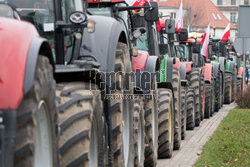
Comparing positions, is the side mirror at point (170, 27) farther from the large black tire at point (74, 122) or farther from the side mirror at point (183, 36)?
the large black tire at point (74, 122)

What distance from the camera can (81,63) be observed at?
559 centimetres

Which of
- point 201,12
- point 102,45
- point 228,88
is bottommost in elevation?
point 201,12

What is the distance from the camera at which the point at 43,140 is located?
13.5ft

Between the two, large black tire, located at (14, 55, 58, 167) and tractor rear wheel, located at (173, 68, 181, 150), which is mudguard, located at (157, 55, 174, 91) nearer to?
tractor rear wheel, located at (173, 68, 181, 150)

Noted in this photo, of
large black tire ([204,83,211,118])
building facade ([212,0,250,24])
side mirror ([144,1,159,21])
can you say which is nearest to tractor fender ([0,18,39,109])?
side mirror ([144,1,159,21])

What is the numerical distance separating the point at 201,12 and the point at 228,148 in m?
82.6

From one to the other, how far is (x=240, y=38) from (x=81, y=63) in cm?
1600

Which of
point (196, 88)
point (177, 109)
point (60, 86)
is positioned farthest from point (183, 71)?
point (60, 86)

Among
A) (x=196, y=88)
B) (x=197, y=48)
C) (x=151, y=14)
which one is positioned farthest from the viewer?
(x=197, y=48)

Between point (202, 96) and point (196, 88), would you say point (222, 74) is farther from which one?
point (196, 88)

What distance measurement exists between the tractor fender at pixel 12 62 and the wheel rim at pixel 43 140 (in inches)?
14.0

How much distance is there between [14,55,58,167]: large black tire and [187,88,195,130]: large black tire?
11.3 metres

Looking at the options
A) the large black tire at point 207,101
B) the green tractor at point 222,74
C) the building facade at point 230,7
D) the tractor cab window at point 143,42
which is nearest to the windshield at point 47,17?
the tractor cab window at point 143,42

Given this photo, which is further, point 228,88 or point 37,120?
point 228,88
